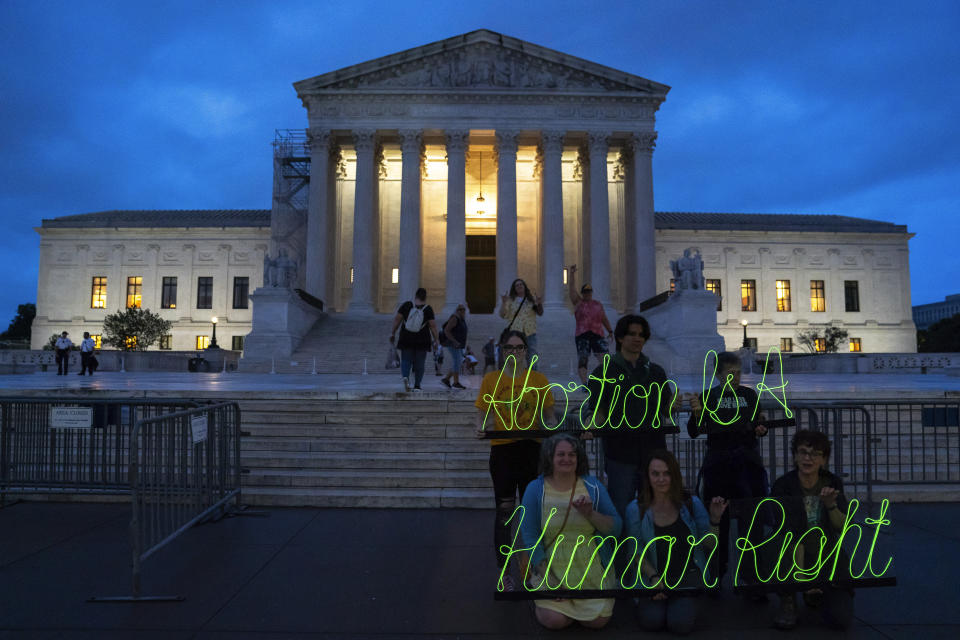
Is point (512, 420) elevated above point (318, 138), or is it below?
below

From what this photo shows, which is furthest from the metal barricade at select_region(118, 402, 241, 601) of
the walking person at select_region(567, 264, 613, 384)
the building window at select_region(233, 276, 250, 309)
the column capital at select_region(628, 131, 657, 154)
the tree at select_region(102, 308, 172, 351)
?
the building window at select_region(233, 276, 250, 309)

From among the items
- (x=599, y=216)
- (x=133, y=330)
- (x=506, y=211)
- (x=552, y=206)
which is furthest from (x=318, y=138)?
(x=133, y=330)

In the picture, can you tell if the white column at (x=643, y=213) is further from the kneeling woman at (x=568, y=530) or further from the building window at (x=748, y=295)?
the kneeling woman at (x=568, y=530)

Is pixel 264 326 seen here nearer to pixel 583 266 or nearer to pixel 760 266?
pixel 583 266

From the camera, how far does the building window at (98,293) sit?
176 ft

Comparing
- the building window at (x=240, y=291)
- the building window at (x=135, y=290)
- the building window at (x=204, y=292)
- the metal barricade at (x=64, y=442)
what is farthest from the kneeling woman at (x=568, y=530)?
the building window at (x=135, y=290)

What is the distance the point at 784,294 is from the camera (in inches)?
2131

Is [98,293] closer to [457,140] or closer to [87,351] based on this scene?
[457,140]

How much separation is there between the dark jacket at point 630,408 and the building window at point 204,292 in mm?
52631

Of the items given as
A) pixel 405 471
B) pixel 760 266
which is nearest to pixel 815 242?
pixel 760 266

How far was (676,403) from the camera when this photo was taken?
513 cm

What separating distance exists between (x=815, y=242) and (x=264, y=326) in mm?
45082

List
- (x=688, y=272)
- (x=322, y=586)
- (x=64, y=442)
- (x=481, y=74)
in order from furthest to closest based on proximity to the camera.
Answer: (x=481, y=74) < (x=688, y=272) < (x=64, y=442) < (x=322, y=586)

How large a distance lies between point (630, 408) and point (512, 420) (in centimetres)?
89
